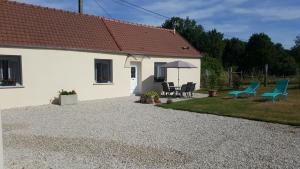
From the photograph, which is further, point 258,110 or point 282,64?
point 282,64

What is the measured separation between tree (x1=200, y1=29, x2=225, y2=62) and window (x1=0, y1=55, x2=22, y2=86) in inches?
1661

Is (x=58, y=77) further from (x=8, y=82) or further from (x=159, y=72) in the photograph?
(x=159, y=72)

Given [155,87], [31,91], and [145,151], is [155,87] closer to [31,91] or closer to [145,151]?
[31,91]

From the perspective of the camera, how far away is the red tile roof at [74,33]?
14297 mm

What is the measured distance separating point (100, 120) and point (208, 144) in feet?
15.0

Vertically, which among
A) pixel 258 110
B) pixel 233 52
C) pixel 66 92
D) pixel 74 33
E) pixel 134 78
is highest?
pixel 233 52

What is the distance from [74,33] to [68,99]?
409cm

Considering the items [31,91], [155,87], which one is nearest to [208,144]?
[31,91]

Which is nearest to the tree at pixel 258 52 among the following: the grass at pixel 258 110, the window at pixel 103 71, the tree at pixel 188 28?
the tree at pixel 188 28

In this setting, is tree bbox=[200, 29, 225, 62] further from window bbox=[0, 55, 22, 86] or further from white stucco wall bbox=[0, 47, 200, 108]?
window bbox=[0, 55, 22, 86]

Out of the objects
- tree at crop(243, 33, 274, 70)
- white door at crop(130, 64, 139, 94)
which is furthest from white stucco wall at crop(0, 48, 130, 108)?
tree at crop(243, 33, 274, 70)

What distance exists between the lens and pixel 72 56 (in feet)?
52.2

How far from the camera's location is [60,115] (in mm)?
11680

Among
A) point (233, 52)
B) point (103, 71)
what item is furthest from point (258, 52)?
point (103, 71)
